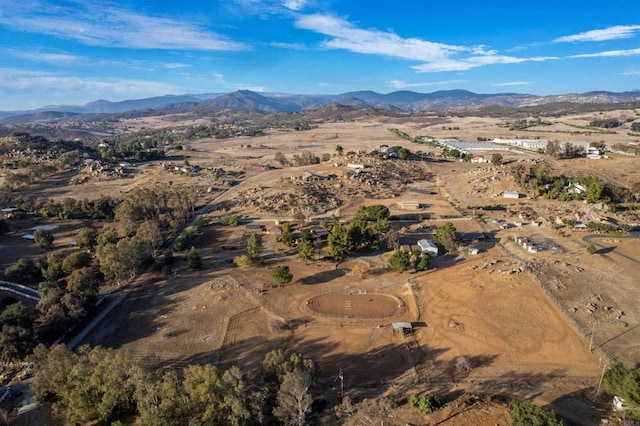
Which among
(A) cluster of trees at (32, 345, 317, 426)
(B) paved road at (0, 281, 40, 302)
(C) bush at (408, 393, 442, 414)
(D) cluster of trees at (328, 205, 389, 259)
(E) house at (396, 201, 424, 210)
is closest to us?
(A) cluster of trees at (32, 345, 317, 426)

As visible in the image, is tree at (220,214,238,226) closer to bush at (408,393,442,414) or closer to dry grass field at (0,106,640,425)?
dry grass field at (0,106,640,425)

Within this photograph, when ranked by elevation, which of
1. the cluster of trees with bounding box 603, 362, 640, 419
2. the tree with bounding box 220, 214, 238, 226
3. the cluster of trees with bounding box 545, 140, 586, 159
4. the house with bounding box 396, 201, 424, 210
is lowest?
the cluster of trees with bounding box 603, 362, 640, 419

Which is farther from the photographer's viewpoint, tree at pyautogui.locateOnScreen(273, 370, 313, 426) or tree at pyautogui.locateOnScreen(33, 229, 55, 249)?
tree at pyautogui.locateOnScreen(33, 229, 55, 249)

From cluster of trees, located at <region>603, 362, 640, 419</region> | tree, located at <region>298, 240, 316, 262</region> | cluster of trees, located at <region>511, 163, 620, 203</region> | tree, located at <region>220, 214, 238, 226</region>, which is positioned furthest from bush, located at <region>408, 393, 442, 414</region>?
cluster of trees, located at <region>511, 163, 620, 203</region>

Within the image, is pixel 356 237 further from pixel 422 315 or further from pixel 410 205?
pixel 410 205

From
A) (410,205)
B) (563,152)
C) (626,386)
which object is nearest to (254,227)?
(410,205)

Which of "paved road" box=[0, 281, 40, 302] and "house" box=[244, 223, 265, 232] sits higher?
"house" box=[244, 223, 265, 232]

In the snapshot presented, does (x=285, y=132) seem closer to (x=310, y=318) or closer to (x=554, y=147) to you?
(x=554, y=147)
